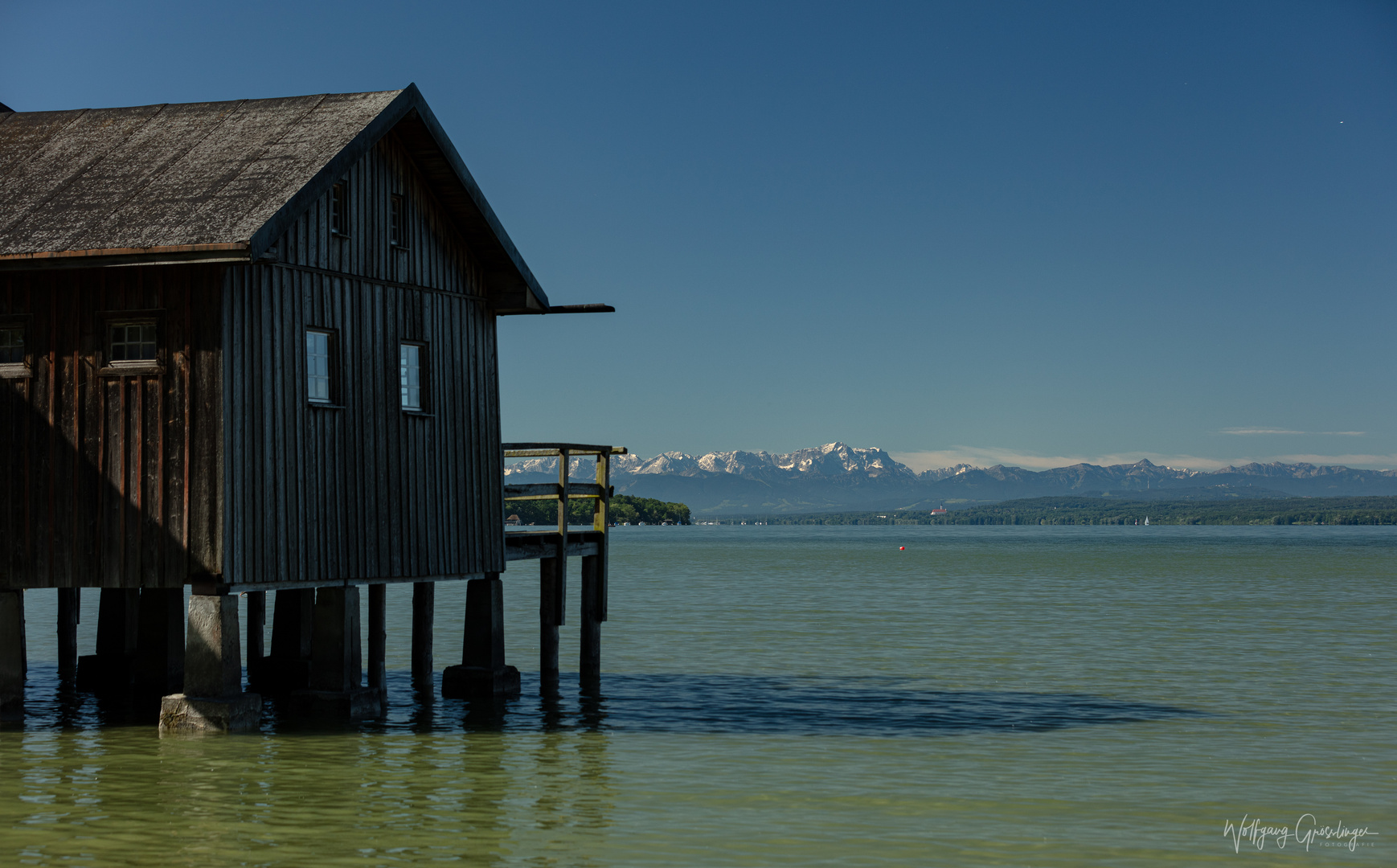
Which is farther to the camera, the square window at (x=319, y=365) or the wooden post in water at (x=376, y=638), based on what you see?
the wooden post in water at (x=376, y=638)

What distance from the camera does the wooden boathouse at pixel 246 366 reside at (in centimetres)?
1723

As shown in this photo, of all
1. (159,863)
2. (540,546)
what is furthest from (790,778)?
(540,546)

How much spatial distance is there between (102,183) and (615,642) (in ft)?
74.1

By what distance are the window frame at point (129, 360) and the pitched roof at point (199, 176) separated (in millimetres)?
834

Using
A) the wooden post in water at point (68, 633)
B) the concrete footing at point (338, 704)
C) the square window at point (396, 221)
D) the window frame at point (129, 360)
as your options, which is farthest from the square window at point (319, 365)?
the wooden post in water at point (68, 633)

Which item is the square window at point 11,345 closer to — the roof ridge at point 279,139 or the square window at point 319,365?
the roof ridge at point 279,139

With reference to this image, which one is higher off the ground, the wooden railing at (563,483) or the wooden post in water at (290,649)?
the wooden railing at (563,483)

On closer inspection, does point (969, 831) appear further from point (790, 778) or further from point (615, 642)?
point (615, 642)

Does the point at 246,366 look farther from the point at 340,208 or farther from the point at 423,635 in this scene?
the point at 423,635

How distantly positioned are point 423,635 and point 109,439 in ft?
28.4

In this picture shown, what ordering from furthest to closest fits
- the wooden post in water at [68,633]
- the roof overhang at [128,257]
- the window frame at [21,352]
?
the wooden post in water at [68,633]
the window frame at [21,352]
the roof overhang at [128,257]

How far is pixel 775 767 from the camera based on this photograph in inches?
700

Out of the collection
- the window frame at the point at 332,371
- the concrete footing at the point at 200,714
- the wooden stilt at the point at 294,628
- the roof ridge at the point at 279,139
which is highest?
the roof ridge at the point at 279,139

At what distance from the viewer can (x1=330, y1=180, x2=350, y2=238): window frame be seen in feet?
62.5
